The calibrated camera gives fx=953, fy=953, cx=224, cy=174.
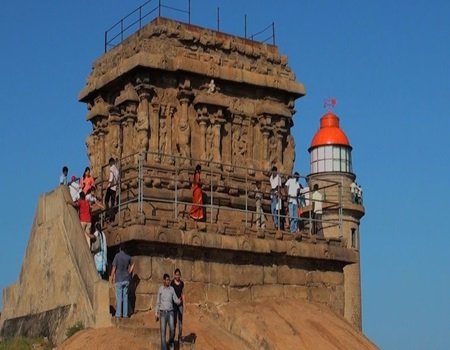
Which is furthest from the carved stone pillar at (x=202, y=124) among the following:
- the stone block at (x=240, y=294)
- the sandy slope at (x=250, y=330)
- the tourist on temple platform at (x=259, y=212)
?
the sandy slope at (x=250, y=330)

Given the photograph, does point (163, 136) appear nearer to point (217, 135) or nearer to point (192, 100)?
point (192, 100)

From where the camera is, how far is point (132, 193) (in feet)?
76.8

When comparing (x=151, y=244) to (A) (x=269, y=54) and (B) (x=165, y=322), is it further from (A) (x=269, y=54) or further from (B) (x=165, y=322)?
(A) (x=269, y=54)

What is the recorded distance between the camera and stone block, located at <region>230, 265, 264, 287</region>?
2194 centimetres

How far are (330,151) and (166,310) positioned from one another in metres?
33.1

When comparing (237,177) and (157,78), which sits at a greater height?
(157,78)

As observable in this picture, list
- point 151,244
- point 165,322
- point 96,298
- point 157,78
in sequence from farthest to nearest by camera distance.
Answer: point 157,78, point 151,244, point 96,298, point 165,322

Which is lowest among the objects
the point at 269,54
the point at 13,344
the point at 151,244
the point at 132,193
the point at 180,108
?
the point at 13,344

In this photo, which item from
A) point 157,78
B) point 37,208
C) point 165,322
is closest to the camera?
point 165,322

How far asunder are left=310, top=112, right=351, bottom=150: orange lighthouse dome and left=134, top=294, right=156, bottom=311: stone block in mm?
30683

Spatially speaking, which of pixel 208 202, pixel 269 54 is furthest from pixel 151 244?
pixel 269 54

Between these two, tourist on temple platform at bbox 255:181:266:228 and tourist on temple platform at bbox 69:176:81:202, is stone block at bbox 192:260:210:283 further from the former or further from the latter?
tourist on temple platform at bbox 69:176:81:202

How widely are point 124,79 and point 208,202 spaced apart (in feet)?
13.1

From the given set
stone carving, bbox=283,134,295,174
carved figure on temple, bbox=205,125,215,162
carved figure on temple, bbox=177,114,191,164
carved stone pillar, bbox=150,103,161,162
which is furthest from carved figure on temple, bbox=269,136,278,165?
carved stone pillar, bbox=150,103,161,162
